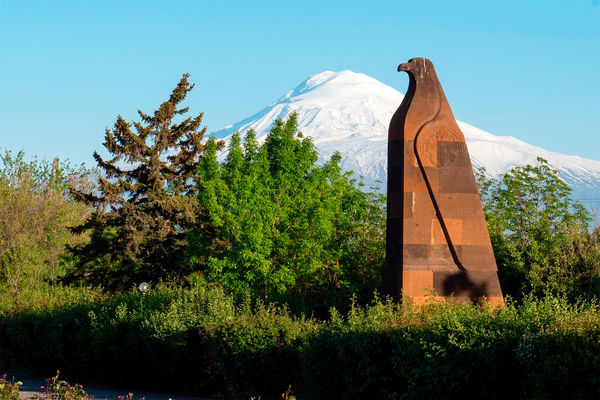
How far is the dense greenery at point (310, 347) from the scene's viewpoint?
8742 millimetres

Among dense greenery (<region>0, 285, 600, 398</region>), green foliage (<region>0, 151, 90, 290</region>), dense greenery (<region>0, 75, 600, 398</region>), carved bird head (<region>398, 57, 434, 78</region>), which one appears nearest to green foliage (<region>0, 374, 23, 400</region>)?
dense greenery (<region>0, 75, 600, 398</region>)

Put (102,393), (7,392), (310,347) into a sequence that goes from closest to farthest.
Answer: (7,392), (310,347), (102,393)

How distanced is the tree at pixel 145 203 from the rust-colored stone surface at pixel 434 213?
44.3ft

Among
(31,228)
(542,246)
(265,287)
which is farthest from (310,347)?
(31,228)

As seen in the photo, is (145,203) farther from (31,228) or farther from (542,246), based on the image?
(542,246)

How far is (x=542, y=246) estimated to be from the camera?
2014 centimetres

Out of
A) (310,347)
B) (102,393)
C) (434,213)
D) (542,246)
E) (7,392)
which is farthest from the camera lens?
(542,246)

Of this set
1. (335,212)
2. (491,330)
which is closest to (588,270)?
(335,212)

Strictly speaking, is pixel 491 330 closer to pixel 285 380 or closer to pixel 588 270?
pixel 285 380

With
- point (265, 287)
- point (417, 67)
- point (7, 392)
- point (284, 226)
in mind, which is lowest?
point (7, 392)

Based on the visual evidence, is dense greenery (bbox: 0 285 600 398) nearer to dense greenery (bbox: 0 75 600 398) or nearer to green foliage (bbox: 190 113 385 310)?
dense greenery (bbox: 0 75 600 398)

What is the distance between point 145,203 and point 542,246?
50.3 feet

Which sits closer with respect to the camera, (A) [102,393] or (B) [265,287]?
(A) [102,393]

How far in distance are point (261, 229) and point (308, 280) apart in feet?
8.30
